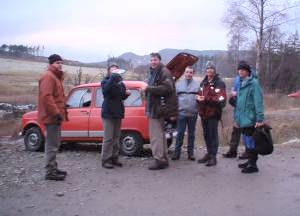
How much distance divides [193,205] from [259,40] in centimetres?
3183

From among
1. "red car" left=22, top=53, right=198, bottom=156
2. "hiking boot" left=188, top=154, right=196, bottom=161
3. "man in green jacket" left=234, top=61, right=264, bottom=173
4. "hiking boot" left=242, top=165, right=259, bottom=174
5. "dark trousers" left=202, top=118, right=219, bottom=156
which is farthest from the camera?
"red car" left=22, top=53, right=198, bottom=156

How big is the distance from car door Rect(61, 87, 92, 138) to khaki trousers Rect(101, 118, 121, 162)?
1.90m

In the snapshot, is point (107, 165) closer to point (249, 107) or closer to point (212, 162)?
point (212, 162)

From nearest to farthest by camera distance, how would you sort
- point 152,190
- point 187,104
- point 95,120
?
point 152,190 < point 187,104 < point 95,120

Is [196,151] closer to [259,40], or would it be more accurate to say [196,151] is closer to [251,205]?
[251,205]

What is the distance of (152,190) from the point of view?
24.7 feet

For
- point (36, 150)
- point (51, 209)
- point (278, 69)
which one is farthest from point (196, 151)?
point (278, 69)

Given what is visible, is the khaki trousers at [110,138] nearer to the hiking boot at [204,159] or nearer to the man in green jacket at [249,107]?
the hiking boot at [204,159]

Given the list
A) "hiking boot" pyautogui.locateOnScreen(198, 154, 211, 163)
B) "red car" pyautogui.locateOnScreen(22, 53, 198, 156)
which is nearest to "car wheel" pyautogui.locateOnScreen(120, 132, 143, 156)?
"red car" pyautogui.locateOnScreen(22, 53, 198, 156)

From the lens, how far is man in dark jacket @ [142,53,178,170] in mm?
8688

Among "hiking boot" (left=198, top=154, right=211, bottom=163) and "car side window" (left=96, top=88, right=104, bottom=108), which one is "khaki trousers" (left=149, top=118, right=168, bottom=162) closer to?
"hiking boot" (left=198, top=154, right=211, bottom=163)

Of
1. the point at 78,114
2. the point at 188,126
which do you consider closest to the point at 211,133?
the point at 188,126

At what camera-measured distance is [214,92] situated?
9.09 meters

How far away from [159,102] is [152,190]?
1837 mm
